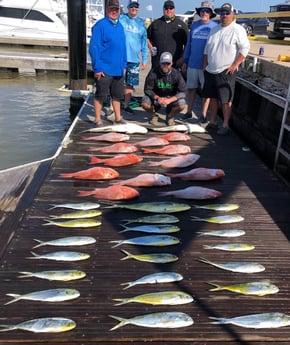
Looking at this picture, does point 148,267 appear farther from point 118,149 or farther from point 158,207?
point 118,149

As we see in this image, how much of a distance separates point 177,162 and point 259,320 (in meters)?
2.98

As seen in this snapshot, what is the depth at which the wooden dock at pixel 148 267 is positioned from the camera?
99.4 inches

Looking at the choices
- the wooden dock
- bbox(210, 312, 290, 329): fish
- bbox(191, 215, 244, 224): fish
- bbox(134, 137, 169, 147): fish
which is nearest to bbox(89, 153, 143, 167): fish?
the wooden dock

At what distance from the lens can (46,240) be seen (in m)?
3.51

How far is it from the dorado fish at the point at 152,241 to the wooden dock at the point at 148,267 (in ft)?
0.15

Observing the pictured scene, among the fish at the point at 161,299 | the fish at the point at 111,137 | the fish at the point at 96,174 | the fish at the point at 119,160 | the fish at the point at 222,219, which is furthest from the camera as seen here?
the fish at the point at 111,137

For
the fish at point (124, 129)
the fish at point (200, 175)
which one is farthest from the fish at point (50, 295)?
the fish at point (124, 129)

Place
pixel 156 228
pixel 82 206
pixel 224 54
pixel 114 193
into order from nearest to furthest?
pixel 156 228, pixel 82 206, pixel 114 193, pixel 224 54

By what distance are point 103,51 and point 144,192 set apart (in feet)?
8.96

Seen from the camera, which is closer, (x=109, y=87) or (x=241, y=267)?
(x=241, y=267)

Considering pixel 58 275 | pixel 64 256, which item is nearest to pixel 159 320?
pixel 58 275

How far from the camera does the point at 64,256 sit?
10.6ft

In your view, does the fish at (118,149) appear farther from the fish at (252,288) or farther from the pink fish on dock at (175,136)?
the fish at (252,288)

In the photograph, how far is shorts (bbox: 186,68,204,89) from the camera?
6.88 meters
